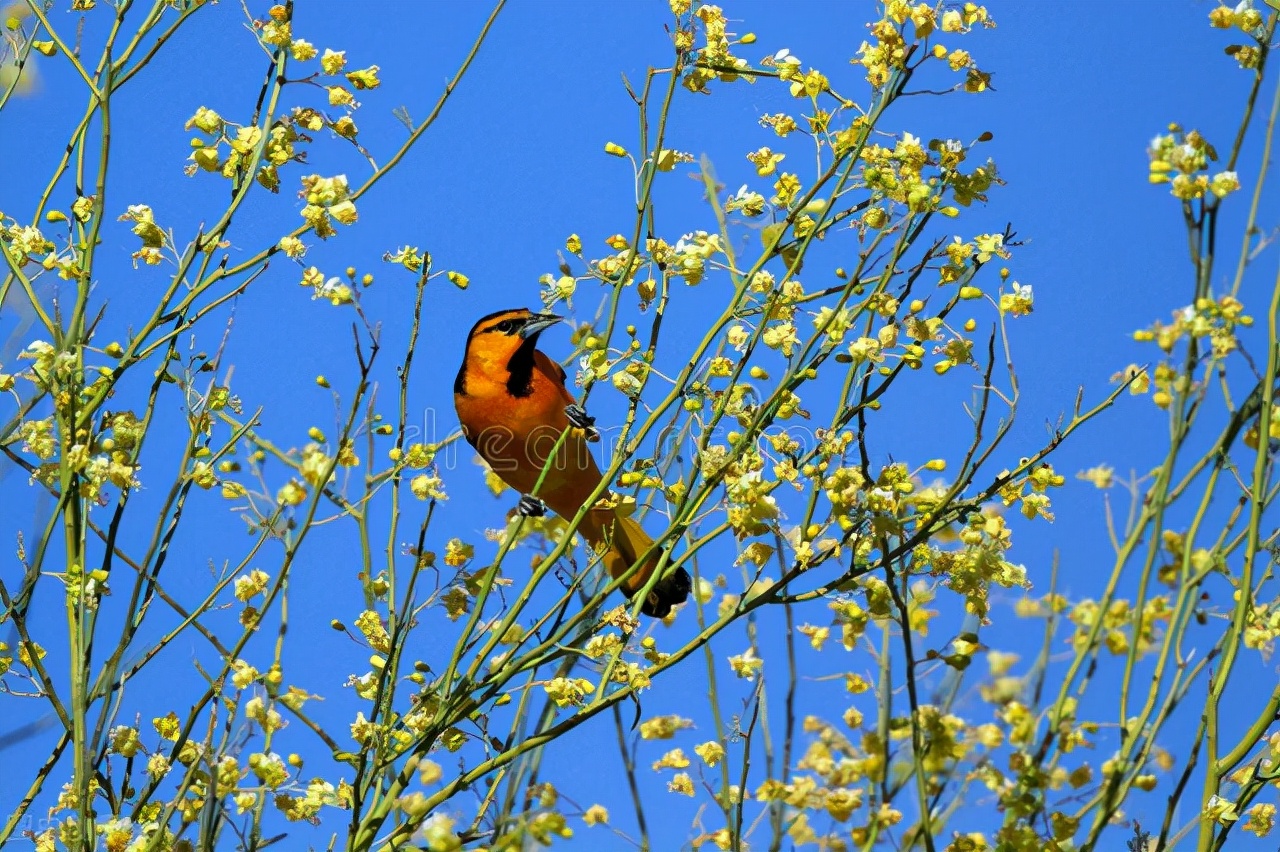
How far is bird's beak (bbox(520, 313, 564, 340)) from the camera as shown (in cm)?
373

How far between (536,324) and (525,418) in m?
0.29

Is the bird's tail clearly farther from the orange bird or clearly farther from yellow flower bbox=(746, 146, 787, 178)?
yellow flower bbox=(746, 146, 787, 178)

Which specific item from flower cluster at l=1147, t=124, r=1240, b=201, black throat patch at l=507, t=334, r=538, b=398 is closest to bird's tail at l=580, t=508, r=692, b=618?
black throat patch at l=507, t=334, r=538, b=398

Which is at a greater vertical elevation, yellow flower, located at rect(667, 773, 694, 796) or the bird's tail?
the bird's tail

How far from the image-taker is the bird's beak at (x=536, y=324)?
3730mm

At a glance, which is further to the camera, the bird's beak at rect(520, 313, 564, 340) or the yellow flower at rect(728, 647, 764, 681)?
the bird's beak at rect(520, 313, 564, 340)

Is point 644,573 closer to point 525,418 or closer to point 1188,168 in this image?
point 525,418

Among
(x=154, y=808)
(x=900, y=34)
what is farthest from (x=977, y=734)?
(x=154, y=808)

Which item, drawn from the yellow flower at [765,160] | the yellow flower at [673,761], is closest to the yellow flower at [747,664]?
the yellow flower at [673,761]

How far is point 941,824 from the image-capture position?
188 centimetres

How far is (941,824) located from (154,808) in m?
1.27

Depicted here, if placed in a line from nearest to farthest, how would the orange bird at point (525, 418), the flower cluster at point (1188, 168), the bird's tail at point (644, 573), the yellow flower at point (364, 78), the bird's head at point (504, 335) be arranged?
the flower cluster at point (1188, 168)
the yellow flower at point (364, 78)
the bird's tail at point (644, 573)
the orange bird at point (525, 418)
the bird's head at point (504, 335)

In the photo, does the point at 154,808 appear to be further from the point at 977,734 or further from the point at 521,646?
the point at 977,734

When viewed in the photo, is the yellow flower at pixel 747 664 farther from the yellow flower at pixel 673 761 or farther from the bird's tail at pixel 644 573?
the bird's tail at pixel 644 573
